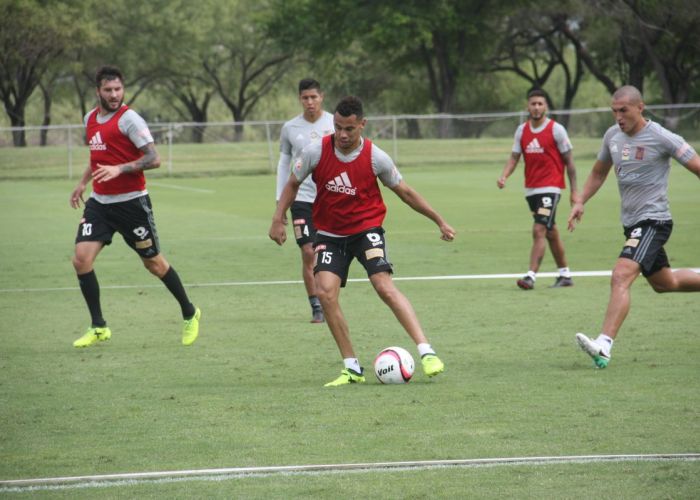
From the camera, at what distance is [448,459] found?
604cm

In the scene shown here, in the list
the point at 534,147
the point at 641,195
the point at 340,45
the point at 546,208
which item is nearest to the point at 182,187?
the point at 534,147

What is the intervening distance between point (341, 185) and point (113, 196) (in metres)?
2.88

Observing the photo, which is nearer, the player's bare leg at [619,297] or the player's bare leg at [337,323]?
the player's bare leg at [337,323]

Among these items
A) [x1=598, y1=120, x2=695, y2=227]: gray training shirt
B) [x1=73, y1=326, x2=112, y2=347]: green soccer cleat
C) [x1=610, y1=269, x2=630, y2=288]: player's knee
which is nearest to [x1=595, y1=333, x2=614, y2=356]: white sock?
[x1=610, y1=269, x2=630, y2=288]: player's knee

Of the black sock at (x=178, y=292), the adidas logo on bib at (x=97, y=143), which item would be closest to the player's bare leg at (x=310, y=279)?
the black sock at (x=178, y=292)

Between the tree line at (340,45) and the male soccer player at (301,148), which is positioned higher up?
the tree line at (340,45)

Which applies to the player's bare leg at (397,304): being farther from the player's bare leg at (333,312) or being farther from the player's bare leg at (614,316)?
the player's bare leg at (614,316)

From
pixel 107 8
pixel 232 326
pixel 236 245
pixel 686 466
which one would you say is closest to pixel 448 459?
pixel 686 466

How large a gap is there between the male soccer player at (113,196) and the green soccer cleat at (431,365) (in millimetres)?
2883

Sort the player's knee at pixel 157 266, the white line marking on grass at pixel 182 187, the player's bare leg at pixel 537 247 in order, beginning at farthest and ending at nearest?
the white line marking on grass at pixel 182 187, the player's bare leg at pixel 537 247, the player's knee at pixel 157 266

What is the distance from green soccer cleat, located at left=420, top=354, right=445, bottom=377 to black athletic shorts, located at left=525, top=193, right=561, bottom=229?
6.45 metres

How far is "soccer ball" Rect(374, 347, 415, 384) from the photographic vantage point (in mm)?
8242

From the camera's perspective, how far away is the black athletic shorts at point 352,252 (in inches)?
334

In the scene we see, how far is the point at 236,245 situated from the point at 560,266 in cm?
727
